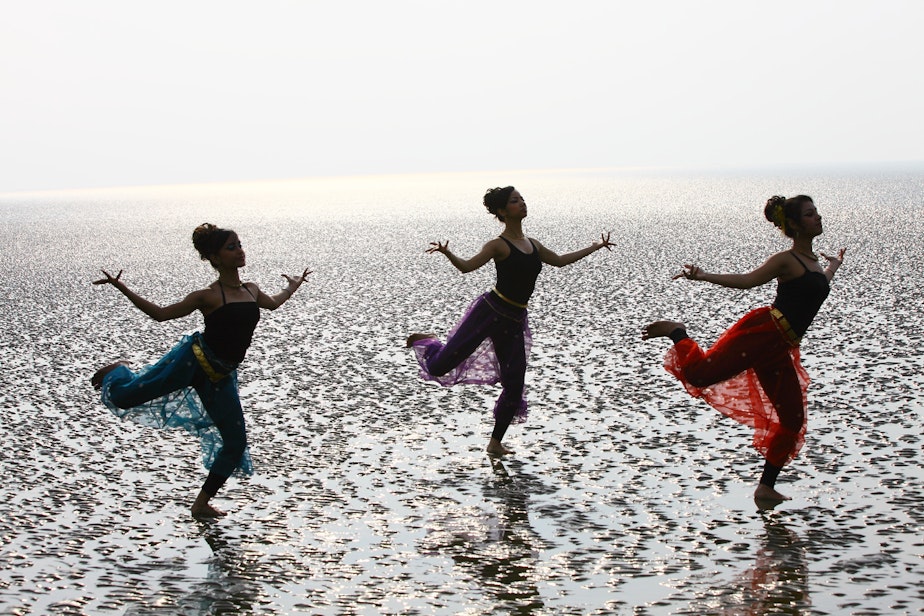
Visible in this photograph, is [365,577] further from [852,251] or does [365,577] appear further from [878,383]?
[852,251]

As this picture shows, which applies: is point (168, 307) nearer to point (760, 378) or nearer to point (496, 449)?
point (496, 449)

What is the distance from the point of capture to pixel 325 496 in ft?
26.3

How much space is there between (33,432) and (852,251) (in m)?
23.3

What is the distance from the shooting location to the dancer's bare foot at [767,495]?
7445mm

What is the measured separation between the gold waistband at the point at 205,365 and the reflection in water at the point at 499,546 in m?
1.70

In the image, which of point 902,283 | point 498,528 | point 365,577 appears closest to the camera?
point 365,577

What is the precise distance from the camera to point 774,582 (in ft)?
20.1

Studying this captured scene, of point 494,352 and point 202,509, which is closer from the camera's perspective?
point 202,509

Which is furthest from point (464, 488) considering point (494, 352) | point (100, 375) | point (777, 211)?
point (777, 211)

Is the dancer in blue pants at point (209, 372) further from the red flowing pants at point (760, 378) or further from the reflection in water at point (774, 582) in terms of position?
the reflection in water at point (774, 582)

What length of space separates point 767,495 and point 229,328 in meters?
3.58

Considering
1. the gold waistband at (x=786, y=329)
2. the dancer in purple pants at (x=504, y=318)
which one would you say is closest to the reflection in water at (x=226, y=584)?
the dancer in purple pants at (x=504, y=318)

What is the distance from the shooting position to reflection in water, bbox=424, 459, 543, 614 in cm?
612

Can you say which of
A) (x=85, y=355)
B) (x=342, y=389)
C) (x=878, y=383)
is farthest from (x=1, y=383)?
(x=878, y=383)
